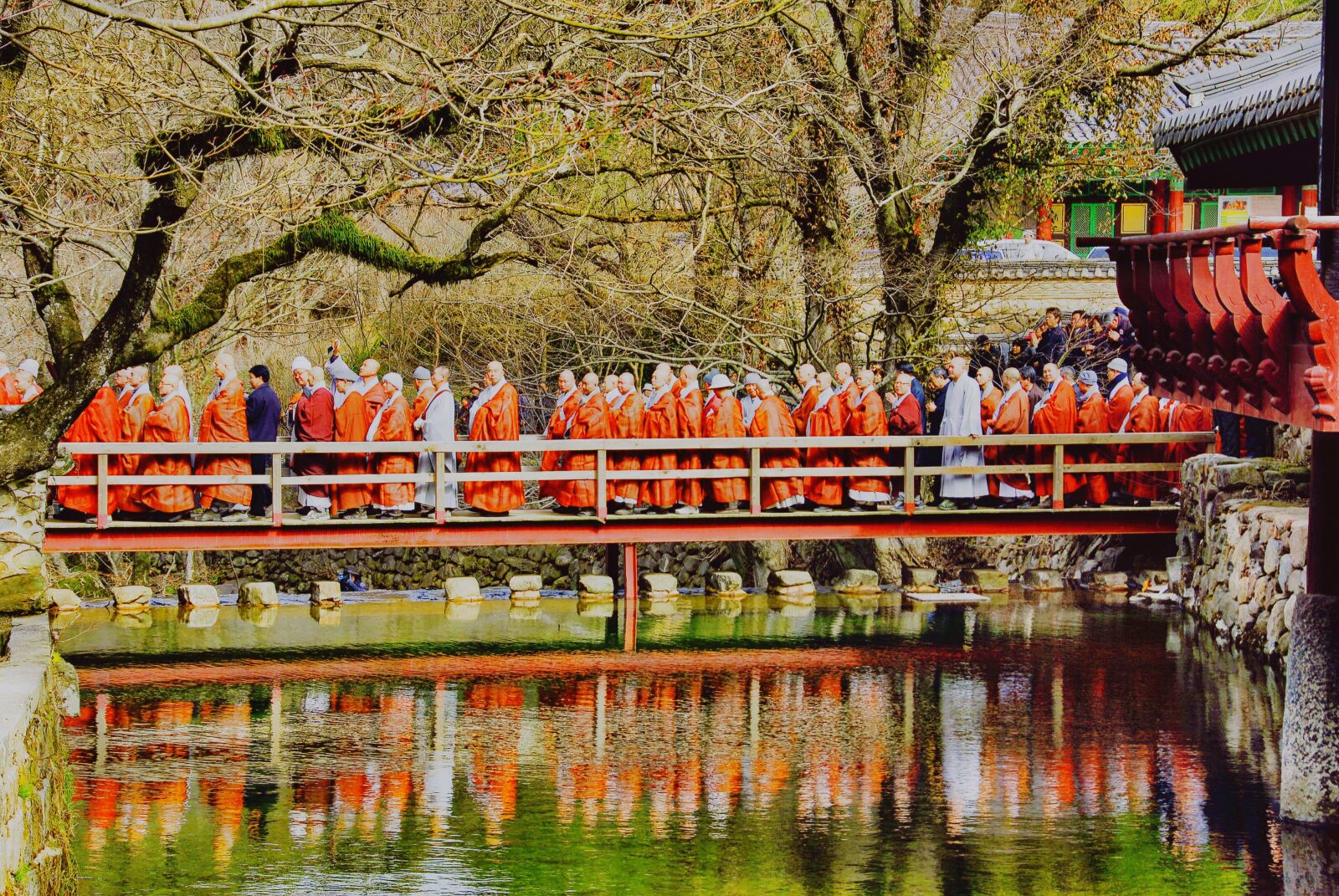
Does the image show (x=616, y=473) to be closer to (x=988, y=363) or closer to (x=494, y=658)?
(x=494, y=658)

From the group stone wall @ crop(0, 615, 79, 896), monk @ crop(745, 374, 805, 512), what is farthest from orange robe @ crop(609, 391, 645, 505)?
stone wall @ crop(0, 615, 79, 896)

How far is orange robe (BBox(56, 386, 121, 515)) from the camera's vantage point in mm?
17594

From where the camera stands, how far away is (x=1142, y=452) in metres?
20.0

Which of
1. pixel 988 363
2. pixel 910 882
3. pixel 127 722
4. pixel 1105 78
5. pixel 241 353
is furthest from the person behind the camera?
pixel 241 353

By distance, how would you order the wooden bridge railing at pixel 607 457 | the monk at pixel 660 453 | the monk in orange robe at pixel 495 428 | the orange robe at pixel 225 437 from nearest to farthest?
the wooden bridge railing at pixel 607 457 → the orange robe at pixel 225 437 → the monk in orange robe at pixel 495 428 → the monk at pixel 660 453

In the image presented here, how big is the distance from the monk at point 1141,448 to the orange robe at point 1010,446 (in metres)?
Answer: 1.21

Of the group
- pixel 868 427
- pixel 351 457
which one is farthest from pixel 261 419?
pixel 868 427

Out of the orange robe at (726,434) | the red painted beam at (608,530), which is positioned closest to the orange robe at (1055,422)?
the red painted beam at (608,530)

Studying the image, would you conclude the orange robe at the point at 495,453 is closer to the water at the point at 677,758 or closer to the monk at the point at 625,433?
Answer: the monk at the point at 625,433

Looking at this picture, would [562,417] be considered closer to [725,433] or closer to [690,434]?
[690,434]

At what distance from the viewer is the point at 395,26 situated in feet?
45.3

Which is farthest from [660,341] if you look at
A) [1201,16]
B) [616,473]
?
[1201,16]

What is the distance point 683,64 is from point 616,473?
4.49m

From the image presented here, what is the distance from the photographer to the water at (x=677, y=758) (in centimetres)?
980
